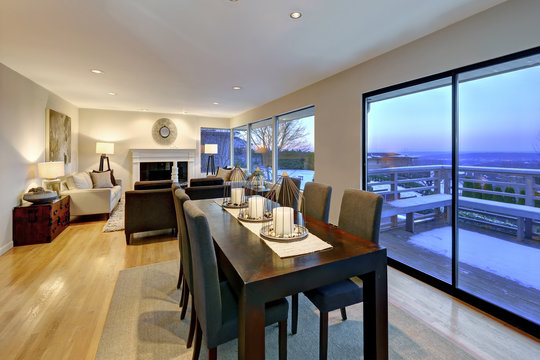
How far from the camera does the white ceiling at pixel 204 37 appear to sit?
6.62ft

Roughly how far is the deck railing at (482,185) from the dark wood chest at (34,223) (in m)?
4.96

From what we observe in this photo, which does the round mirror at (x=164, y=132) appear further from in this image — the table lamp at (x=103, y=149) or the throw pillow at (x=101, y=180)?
the throw pillow at (x=101, y=180)

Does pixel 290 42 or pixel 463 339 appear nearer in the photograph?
pixel 463 339

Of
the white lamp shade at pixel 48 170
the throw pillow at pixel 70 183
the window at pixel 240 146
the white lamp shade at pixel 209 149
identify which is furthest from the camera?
the window at pixel 240 146

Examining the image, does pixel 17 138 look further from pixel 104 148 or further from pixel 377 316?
pixel 377 316

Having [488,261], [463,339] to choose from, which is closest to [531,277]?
[488,261]

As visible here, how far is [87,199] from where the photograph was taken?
460cm

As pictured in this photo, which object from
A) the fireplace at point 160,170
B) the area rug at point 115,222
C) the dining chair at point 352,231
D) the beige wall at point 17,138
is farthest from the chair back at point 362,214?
the fireplace at point 160,170

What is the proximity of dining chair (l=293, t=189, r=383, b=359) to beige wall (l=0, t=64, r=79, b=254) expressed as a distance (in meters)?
4.15

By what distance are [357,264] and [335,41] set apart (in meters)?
2.35

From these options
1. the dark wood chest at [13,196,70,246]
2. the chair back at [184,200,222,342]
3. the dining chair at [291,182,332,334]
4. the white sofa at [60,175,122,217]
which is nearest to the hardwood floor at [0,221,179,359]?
the dark wood chest at [13,196,70,246]

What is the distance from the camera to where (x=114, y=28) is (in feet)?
7.68

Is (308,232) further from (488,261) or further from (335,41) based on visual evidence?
(335,41)

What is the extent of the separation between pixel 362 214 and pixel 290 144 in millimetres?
3611
